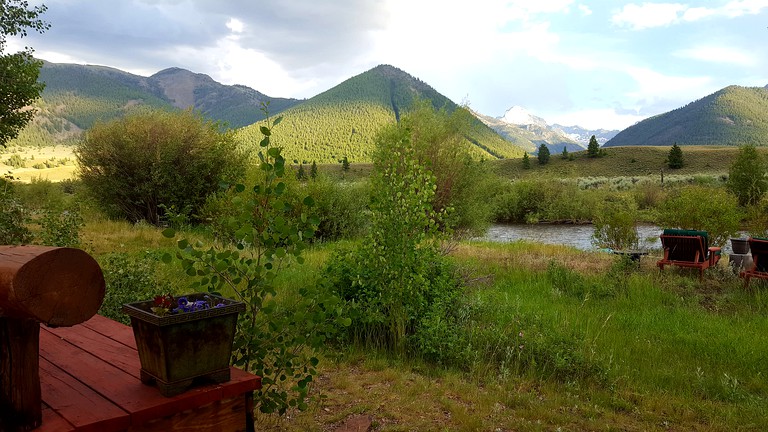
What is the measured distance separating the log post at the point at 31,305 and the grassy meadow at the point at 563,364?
1.59 m

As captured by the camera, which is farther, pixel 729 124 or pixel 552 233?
pixel 729 124

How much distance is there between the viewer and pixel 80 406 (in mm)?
2105

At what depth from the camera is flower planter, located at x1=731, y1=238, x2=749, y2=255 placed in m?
11.1

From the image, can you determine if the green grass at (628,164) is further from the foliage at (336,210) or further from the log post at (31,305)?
the log post at (31,305)

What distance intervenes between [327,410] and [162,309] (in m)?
2.36

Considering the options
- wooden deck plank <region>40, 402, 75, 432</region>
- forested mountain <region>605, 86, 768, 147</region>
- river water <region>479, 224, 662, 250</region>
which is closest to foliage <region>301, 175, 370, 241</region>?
river water <region>479, 224, 662, 250</region>

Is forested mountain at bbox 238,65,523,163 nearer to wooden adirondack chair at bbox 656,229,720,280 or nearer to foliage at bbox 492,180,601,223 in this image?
foliage at bbox 492,180,601,223

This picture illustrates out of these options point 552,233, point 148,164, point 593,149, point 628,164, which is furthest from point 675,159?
point 148,164

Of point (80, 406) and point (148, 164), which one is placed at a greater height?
point (148, 164)

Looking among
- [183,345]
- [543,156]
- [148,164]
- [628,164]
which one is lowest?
[183,345]

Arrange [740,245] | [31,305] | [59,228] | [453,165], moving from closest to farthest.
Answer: [31,305]
[59,228]
[740,245]
[453,165]

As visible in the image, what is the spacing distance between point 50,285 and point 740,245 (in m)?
13.2

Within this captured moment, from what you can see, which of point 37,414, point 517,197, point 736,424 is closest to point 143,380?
point 37,414

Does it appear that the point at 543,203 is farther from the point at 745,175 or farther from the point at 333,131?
the point at 333,131
